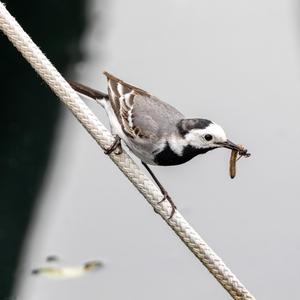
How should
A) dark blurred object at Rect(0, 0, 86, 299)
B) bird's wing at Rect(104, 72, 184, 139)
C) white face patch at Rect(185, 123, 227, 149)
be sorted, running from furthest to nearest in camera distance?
dark blurred object at Rect(0, 0, 86, 299), bird's wing at Rect(104, 72, 184, 139), white face patch at Rect(185, 123, 227, 149)

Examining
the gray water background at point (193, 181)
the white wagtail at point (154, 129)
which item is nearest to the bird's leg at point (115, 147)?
the white wagtail at point (154, 129)

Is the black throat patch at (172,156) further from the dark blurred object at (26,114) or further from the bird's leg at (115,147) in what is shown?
the dark blurred object at (26,114)

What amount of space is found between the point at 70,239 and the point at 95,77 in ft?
5.80

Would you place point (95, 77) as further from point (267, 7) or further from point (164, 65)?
point (267, 7)

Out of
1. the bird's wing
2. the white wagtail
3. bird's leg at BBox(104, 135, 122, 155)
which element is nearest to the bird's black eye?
the white wagtail

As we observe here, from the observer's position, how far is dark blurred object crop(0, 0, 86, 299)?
5.34 meters

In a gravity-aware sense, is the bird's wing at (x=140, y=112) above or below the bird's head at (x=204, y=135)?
below

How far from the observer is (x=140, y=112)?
13.0 feet

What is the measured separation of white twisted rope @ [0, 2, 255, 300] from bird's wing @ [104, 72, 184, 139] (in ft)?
0.97

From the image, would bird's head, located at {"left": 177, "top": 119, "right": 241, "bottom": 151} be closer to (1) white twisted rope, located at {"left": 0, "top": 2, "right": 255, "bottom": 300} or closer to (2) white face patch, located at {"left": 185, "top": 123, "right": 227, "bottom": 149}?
(2) white face patch, located at {"left": 185, "top": 123, "right": 227, "bottom": 149}

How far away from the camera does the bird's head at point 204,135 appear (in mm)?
3623

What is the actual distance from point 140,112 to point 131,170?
19.3 inches

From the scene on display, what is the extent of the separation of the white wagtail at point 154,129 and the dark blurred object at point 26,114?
1392 mm

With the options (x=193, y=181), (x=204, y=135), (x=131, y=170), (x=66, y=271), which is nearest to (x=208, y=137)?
(x=204, y=135)
